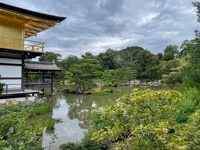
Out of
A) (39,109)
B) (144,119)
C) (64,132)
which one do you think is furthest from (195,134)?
(39,109)

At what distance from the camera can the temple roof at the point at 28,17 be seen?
1277cm

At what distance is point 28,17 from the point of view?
13672mm

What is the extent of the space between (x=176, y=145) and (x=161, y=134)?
0.91 feet

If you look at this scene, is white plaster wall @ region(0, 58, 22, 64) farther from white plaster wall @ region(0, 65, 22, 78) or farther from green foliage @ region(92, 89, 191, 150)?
green foliage @ region(92, 89, 191, 150)

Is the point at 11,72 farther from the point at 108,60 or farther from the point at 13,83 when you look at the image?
the point at 108,60

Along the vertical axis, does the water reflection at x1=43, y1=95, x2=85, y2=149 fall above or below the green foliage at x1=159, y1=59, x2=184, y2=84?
below

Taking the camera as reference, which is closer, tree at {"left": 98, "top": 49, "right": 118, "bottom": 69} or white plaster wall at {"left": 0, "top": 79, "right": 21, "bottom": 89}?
white plaster wall at {"left": 0, "top": 79, "right": 21, "bottom": 89}

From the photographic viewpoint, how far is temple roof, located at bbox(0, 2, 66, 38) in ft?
41.9

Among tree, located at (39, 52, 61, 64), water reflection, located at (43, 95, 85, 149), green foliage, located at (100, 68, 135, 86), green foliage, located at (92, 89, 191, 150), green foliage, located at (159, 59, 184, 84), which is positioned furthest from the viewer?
tree, located at (39, 52, 61, 64)

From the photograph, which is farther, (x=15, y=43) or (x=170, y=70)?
(x=170, y=70)

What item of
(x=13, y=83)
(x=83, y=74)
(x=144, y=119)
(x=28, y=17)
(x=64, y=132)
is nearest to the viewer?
(x=144, y=119)

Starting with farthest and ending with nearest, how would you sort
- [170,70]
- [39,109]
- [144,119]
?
[170,70], [39,109], [144,119]

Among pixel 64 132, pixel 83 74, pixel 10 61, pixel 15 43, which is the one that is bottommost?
pixel 64 132

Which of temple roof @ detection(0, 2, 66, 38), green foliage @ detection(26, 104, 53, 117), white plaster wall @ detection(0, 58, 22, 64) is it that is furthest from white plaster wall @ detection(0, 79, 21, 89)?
temple roof @ detection(0, 2, 66, 38)
